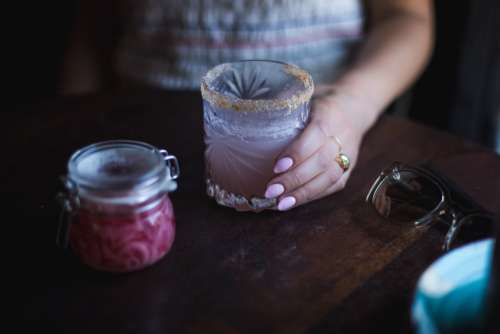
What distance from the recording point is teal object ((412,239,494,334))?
49 cm

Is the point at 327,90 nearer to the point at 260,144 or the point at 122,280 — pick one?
the point at 260,144

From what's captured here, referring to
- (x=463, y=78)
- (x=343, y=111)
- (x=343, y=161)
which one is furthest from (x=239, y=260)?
(x=463, y=78)

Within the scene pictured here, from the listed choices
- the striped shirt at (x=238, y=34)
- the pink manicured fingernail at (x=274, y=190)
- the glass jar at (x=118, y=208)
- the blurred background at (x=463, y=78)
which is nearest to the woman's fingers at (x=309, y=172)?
the pink manicured fingernail at (x=274, y=190)

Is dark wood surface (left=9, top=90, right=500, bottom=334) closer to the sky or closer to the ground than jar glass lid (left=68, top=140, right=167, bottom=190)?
closer to the ground

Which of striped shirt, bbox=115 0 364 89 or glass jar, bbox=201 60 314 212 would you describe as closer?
glass jar, bbox=201 60 314 212

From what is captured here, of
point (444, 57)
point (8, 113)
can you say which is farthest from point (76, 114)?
point (444, 57)

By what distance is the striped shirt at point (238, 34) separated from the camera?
117 cm

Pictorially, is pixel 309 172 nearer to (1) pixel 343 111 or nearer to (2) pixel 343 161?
(2) pixel 343 161

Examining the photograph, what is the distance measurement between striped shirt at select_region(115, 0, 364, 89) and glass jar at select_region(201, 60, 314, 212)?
0.43m

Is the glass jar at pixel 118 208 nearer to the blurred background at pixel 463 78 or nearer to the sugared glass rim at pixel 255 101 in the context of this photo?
the sugared glass rim at pixel 255 101

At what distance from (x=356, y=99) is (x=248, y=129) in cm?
31

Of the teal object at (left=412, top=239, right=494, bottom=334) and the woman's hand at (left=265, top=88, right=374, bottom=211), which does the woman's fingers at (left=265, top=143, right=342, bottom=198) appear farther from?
the teal object at (left=412, top=239, right=494, bottom=334)

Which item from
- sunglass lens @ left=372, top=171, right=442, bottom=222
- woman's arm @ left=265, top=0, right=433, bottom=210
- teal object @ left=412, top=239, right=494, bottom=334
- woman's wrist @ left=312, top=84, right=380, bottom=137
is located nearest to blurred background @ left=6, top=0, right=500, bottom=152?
woman's arm @ left=265, top=0, right=433, bottom=210

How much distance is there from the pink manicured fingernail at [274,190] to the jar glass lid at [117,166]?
141 mm
